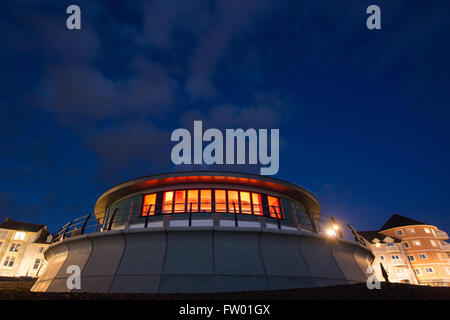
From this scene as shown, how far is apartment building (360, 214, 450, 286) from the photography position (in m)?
52.4

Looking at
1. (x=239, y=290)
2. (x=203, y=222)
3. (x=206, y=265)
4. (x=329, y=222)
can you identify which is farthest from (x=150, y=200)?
(x=329, y=222)

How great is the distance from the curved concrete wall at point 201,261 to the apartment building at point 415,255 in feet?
172

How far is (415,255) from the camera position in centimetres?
5494

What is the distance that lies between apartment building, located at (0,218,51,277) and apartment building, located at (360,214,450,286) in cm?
7454

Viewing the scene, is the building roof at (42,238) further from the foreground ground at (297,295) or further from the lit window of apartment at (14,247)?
the foreground ground at (297,295)

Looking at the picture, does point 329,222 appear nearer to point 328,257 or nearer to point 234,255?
point 328,257

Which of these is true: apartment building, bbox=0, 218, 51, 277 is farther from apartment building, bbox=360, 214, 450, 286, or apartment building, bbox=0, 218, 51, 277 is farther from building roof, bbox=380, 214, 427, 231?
building roof, bbox=380, 214, 427, 231

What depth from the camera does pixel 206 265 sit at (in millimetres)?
9023

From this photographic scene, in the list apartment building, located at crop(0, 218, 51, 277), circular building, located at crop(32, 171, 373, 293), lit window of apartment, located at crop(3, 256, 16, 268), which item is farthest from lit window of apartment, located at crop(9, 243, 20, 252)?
circular building, located at crop(32, 171, 373, 293)

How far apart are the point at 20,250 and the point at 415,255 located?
90019mm

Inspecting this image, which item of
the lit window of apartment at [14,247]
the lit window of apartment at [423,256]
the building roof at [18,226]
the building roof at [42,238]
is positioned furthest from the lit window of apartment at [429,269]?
the lit window of apartment at [14,247]

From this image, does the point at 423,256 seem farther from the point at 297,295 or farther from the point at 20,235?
the point at 20,235

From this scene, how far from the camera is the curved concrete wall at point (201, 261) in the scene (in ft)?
28.7

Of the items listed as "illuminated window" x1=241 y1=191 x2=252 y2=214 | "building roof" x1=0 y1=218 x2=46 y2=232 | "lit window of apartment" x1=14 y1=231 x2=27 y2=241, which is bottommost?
"illuminated window" x1=241 y1=191 x2=252 y2=214
